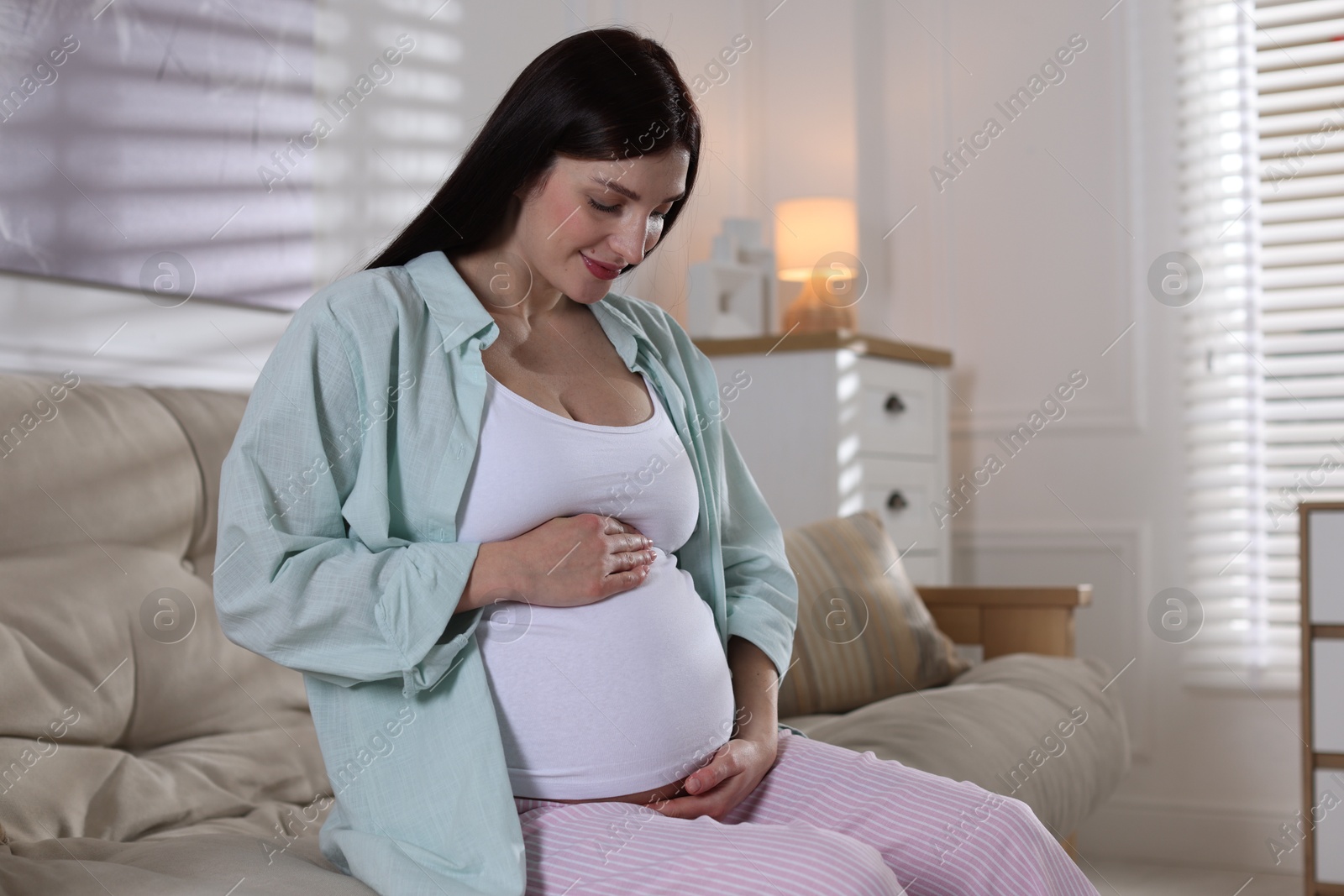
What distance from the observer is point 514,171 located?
110 cm

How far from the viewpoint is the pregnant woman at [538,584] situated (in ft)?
2.98

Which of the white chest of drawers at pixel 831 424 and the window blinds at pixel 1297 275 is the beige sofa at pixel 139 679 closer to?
the white chest of drawers at pixel 831 424

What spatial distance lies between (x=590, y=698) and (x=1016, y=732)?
1084mm

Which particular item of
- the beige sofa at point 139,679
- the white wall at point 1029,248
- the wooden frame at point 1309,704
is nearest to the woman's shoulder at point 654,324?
the beige sofa at point 139,679

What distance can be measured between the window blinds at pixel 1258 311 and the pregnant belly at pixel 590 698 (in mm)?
2292

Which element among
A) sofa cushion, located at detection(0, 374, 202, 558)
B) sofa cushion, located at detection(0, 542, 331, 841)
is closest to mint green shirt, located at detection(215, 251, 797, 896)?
sofa cushion, located at detection(0, 542, 331, 841)

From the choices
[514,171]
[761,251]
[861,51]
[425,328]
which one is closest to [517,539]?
[425,328]

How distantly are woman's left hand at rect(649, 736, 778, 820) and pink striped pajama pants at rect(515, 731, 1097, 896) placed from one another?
0.02m

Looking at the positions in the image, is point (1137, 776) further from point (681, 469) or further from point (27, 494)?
point (27, 494)

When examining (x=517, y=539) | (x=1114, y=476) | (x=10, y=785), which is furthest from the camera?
(x=1114, y=476)

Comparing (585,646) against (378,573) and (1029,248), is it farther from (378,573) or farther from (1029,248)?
(1029,248)

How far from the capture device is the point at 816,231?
3.05 meters

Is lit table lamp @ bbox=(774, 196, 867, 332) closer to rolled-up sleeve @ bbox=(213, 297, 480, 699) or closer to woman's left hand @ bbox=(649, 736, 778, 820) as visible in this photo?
woman's left hand @ bbox=(649, 736, 778, 820)

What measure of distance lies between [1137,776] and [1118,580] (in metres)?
0.48
